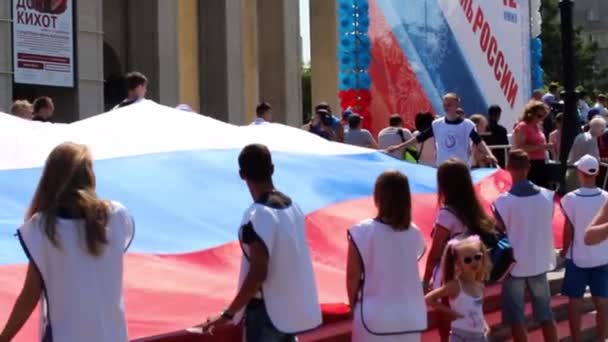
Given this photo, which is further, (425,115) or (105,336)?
(425,115)

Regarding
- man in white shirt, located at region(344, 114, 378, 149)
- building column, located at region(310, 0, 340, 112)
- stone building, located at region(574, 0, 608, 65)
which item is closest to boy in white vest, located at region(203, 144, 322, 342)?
man in white shirt, located at region(344, 114, 378, 149)

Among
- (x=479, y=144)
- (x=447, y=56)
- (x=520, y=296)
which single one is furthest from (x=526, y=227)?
(x=447, y=56)

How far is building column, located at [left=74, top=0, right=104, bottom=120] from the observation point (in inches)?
837

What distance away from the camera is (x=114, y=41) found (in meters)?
25.6

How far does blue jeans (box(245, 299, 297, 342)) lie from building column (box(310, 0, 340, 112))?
24469 millimetres

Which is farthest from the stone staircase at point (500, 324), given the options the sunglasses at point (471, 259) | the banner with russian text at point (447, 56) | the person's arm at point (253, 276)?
the banner with russian text at point (447, 56)

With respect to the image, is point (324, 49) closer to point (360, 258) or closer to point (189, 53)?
point (189, 53)

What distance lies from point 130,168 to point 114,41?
15.4 metres

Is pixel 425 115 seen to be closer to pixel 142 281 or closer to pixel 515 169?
pixel 515 169

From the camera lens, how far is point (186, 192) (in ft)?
34.6

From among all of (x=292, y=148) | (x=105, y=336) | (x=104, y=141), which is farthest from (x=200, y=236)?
(x=105, y=336)

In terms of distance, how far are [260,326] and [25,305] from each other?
1.41 metres

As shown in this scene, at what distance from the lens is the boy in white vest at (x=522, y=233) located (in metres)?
9.01

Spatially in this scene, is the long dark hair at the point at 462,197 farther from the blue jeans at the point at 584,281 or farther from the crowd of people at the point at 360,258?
the blue jeans at the point at 584,281
